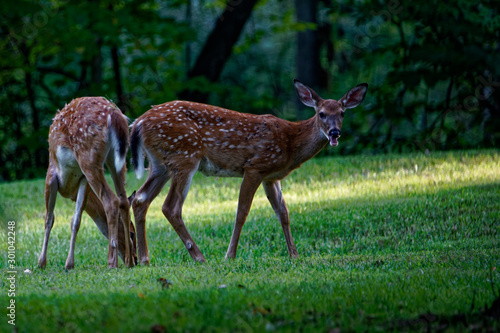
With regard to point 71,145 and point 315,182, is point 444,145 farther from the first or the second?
point 71,145

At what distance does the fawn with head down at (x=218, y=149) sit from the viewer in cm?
753

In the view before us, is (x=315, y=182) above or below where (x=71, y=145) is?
below

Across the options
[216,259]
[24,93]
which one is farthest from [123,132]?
[24,93]

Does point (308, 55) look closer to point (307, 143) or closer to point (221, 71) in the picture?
point (221, 71)

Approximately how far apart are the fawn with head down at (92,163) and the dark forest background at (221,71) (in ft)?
20.0

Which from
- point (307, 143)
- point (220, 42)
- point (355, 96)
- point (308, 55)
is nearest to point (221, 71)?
point (220, 42)

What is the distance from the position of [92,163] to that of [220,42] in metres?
11.1

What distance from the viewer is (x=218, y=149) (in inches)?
305

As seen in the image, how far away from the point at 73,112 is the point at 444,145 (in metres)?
9.56

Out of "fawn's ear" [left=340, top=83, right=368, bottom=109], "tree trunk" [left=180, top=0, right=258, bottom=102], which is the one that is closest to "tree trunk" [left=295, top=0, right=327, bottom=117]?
"tree trunk" [left=180, top=0, right=258, bottom=102]

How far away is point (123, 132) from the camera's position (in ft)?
23.2

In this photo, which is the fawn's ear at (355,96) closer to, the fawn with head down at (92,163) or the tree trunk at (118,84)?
the fawn with head down at (92,163)

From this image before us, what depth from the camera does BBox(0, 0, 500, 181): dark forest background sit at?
15.2 meters

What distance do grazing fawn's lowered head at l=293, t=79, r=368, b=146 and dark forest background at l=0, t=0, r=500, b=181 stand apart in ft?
16.2
